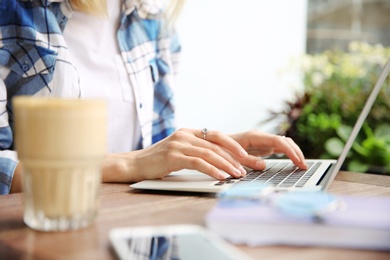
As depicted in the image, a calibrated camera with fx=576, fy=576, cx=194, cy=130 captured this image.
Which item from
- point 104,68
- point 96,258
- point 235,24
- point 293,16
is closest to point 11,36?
point 104,68

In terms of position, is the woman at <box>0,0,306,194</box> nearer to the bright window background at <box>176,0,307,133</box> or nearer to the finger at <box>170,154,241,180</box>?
the finger at <box>170,154,241,180</box>

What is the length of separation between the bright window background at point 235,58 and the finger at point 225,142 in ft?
5.56

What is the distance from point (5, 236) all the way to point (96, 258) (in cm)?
14

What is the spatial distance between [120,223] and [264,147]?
0.55m

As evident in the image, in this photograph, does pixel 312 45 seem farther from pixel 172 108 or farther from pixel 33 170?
pixel 33 170

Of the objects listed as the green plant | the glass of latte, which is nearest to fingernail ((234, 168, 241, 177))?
the glass of latte

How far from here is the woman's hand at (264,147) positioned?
3.63 ft

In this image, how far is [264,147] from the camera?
3.90ft

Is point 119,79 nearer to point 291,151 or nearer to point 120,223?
point 291,151

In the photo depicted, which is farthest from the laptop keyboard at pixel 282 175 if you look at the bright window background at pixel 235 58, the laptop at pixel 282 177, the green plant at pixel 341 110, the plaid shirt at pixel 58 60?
the bright window background at pixel 235 58

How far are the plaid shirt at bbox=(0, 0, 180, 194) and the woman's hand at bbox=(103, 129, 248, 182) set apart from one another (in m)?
0.21

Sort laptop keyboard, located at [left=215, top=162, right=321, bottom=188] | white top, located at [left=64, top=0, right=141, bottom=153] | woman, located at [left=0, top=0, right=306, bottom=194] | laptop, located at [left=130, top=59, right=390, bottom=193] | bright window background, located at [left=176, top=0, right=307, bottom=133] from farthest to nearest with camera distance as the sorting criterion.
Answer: bright window background, located at [left=176, top=0, right=307, bottom=133], white top, located at [left=64, top=0, right=141, bottom=153], woman, located at [left=0, top=0, right=306, bottom=194], laptop keyboard, located at [left=215, top=162, right=321, bottom=188], laptop, located at [left=130, top=59, right=390, bottom=193]

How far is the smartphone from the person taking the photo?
0.55 meters

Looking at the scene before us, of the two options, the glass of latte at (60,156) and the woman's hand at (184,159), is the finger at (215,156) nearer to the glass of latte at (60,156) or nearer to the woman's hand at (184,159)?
the woman's hand at (184,159)
